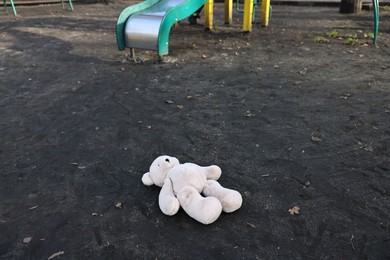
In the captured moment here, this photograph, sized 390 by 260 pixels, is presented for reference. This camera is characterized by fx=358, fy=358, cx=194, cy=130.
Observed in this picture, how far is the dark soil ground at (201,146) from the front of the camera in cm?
224

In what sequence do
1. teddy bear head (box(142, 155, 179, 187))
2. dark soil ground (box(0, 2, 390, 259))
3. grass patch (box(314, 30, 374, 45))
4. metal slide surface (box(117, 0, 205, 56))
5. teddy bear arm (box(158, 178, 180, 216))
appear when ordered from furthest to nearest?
grass patch (box(314, 30, 374, 45)) < metal slide surface (box(117, 0, 205, 56)) < teddy bear head (box(142, 155, 179, 187)) < teddy bear arm (box(158, 178, 180, 216)) < dark soil ground (box(0, 2, 390, 259))

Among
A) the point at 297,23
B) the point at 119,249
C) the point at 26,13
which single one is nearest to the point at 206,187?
the point at 119,249

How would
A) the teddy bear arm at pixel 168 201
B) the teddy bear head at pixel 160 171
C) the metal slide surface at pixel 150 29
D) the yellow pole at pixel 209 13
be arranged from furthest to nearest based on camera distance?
the yellow pole at pixel 209 13, the metal slide surface at pixel 150 29, the teddy bear head at pixel 160 171, the teddy bear arm at pixel 168 201

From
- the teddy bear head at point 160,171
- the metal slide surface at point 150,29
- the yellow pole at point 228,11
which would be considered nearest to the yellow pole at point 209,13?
the yellow pole at point 228,11

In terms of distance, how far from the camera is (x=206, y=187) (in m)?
2.53

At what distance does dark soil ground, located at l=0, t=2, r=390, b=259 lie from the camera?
7.34 ft

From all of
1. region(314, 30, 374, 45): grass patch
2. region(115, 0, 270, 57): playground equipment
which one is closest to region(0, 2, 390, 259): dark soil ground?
region(314, 30, 374, 45): grass patch

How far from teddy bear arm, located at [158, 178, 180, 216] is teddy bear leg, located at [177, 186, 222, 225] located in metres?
0.05

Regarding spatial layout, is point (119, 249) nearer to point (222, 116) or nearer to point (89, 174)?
point (89, 174)

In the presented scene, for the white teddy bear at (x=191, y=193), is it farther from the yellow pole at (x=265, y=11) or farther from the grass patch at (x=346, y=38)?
the yellow pole at (x=265, y=11)

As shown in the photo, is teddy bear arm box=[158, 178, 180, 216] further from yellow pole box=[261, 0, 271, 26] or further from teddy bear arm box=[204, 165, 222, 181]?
yellow pole box=[261, 0, 271, 26]

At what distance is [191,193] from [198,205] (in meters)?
0.10

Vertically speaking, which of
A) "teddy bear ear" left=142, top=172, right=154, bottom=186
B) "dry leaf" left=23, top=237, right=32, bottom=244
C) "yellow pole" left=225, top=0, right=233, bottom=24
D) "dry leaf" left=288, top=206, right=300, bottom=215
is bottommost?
"dry leaf" left=23, top=237, right=32, bottom=244

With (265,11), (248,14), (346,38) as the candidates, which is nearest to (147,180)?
(248,14)
